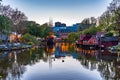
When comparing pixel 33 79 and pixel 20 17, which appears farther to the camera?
pixel 20 17

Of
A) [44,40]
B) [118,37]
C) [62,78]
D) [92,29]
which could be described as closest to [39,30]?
[44,40]

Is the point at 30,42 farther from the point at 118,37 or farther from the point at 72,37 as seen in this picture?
the point at 72,37

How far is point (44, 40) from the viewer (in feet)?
437

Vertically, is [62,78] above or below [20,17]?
below

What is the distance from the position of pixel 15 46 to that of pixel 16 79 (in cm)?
5407

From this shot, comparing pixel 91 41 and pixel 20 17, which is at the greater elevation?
pixel 20 17

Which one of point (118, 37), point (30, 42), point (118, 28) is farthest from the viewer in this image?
point (30, 42)

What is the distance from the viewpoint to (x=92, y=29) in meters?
112

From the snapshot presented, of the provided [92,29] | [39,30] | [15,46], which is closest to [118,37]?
[15,46]

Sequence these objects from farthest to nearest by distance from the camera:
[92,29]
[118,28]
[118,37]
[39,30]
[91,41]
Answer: [39,30] → [92,29] → [91,41] → [118,37] → [118,28]

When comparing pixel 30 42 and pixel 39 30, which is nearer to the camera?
pixel 30 42

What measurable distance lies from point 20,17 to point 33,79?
65265 mm

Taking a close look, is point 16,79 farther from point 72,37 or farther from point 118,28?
point 72,37

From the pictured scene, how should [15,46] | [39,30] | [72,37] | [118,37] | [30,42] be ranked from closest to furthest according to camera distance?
[118,37], [15,46], [30,42], [39,30], [72,37]
